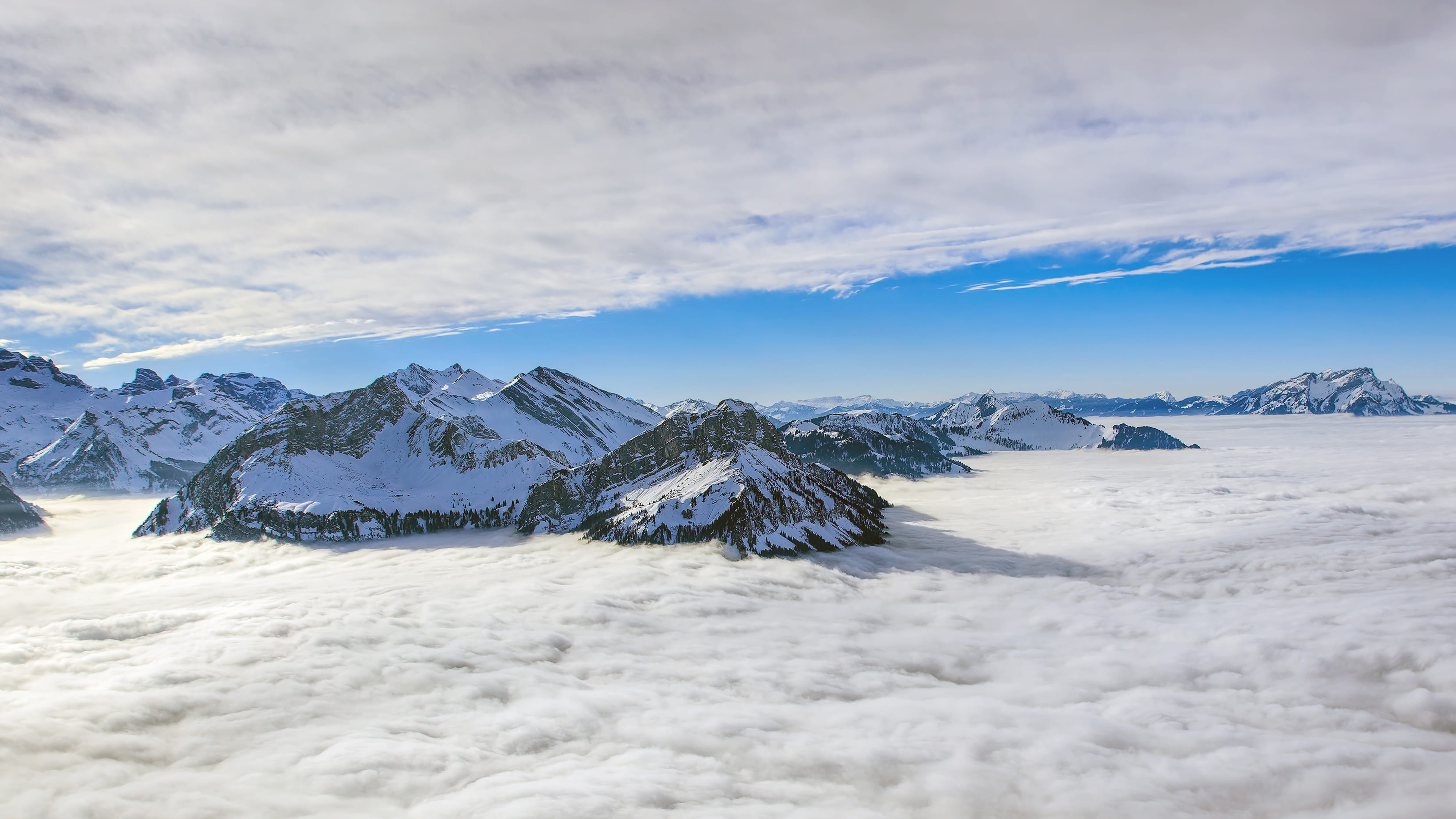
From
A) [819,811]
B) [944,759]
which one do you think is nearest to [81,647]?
[819,811]

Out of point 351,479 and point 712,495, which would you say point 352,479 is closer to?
point 351,479

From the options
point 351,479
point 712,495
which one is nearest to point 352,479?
point 351,479

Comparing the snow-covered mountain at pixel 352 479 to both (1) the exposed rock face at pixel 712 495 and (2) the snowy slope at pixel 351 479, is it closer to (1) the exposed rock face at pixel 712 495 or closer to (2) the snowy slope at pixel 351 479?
(2) the snowy slope at pixel 351 479

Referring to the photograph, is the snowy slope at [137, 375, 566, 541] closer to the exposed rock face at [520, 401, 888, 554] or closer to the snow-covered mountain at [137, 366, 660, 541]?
the snow-covered mountain at [137, 366, 660, 541]

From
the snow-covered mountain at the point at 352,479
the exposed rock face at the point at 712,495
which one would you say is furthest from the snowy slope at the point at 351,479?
the exposed rock face at the point at 712,495

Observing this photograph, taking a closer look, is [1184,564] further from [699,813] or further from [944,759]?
[699,813]

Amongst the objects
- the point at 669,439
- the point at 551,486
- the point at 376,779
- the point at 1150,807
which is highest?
the point at 669,439

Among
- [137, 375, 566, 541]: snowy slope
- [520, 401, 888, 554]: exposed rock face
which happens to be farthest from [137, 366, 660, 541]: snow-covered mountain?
[520, 401, 888, 554]: exposed rock face
